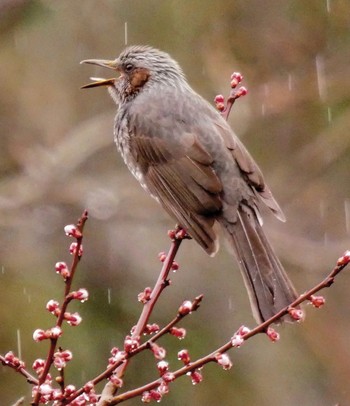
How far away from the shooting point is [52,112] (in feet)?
31.8

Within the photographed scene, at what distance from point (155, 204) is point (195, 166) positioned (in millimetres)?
2756

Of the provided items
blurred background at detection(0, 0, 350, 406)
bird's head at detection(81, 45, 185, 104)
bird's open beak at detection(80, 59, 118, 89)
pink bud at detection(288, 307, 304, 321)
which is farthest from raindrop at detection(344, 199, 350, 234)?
pink bud at detection(288, 307, 304, 321)

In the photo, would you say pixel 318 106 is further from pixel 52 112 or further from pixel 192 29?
pixel 52 112

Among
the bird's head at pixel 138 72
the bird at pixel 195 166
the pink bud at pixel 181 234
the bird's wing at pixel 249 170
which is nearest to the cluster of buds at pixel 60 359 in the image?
the pink bud at pixel 181 234

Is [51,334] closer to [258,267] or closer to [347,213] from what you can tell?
[258,267]

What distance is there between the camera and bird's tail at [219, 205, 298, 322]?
475 centimetres

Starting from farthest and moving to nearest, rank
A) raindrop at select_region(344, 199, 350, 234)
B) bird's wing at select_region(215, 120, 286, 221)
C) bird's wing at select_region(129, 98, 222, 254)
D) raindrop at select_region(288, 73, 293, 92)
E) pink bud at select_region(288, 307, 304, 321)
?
raindrop at select_region(344, 199, 350, 234) → raindrop at select_region(288, 73, 293, 92) → bird's wing at select_region(215, 120, 286, 221) → bird's wing at select_region(129, 98, 222, 254) → pink bud at select_region(288, 307, 304, 321)

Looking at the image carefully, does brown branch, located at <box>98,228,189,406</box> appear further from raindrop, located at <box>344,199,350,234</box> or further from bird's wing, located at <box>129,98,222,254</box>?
raindrop, located at <box>344,199,350,234</box>

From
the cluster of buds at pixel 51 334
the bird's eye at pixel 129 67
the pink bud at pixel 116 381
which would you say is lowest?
the pink bud at pixel 116 381

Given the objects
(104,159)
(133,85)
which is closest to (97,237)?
(104,159)

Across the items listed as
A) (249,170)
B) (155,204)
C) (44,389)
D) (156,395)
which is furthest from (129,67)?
(44,389)

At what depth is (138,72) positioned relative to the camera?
6.38m

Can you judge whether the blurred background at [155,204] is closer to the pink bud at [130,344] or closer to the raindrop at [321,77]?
the raindrop at [321,77]

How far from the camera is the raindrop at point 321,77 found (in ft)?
27.0
